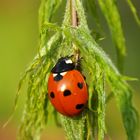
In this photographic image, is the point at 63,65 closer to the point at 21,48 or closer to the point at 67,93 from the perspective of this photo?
the point at 67,93

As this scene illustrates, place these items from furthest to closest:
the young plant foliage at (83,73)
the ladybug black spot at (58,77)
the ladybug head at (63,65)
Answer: the ladybug black spot at (58,77), the ladybug head at (63,65), the young plant foliage at (83,73)

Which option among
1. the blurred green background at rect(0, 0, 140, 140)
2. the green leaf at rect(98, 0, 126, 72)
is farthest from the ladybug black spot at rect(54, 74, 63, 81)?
the blurred green background at rect(0, 0, 140, 140)

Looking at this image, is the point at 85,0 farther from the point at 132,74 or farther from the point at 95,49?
the point at 132,74

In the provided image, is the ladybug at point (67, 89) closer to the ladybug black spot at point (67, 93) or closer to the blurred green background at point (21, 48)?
the ladybug black spot at point (67, 93)

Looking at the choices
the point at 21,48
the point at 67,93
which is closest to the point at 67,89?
the point at 67,93

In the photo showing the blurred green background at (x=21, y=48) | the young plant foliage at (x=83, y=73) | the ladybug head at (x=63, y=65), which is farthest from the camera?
the blurred green background at (x=21, y=48)

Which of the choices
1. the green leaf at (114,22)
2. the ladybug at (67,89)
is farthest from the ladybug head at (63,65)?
the green leaf at (114,22)

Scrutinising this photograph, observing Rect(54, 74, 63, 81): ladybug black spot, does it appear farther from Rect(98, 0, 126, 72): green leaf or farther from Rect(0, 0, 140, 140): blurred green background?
Rect(0, 0, 140, 140): blurred green background
